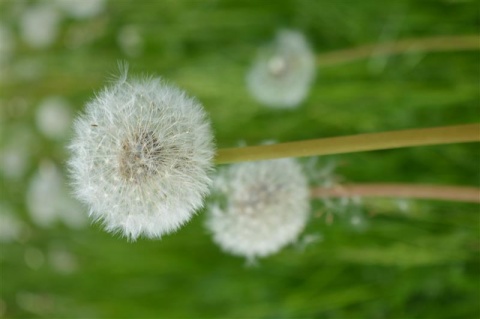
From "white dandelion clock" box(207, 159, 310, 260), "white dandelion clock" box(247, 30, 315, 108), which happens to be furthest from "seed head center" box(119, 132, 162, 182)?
"white dandelion clock" box(247, 30, 315, 108)

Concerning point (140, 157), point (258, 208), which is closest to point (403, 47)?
point (258, 208)

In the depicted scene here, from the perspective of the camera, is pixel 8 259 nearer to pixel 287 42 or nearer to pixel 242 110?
pixel 242 110

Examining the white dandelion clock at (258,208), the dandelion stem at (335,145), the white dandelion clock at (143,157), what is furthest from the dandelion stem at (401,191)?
the white dandelion clock at (143,157)

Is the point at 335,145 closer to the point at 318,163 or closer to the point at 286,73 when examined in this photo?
the point at 318,163

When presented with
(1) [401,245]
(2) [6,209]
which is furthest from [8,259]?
(1) [401,245]

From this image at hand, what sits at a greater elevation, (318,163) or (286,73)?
(286,73)

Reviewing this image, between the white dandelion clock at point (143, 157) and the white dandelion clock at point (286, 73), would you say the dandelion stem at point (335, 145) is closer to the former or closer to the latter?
the white dandelion clock at point (143, 157)
